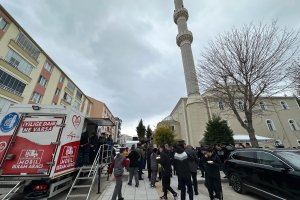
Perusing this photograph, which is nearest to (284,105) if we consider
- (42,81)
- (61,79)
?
(61,79)

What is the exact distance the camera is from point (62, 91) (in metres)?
27.7

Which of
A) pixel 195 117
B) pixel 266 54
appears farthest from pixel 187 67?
pixel 266 54

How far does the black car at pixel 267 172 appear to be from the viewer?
4.43 meters

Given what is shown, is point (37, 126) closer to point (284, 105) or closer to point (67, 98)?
point (67, 98)

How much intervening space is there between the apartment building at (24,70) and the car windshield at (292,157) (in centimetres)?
2237

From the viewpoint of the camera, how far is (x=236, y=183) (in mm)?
6504

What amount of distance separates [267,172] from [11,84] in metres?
23.1

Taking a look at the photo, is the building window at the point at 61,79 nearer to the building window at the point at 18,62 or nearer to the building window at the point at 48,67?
the building window at the point at 48,67

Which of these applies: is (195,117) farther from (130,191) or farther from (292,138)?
(130,191)

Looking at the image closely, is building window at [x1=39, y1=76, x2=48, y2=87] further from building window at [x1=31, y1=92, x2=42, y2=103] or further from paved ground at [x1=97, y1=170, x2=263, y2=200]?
paved ground at [x1=97, y1=170, x2=263, y2=200]

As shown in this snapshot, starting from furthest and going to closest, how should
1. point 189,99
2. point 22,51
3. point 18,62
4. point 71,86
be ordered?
point 189,99
point 71,86
point 22,51
point 18,62

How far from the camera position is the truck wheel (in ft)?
20.3

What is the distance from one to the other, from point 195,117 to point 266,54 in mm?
22174

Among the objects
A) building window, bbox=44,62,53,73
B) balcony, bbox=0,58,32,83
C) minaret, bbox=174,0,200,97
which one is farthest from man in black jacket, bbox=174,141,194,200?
minaret, bbox=174,0,200,97
